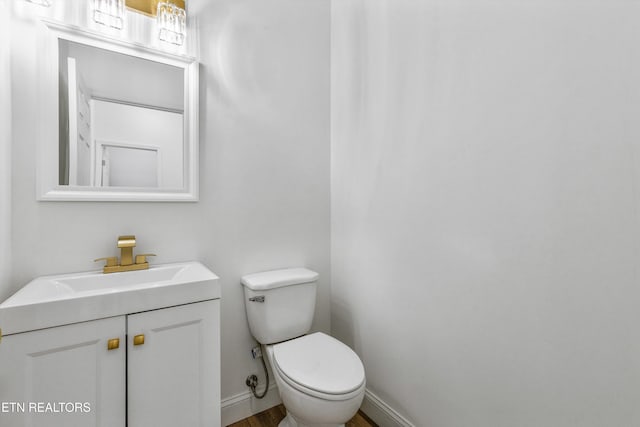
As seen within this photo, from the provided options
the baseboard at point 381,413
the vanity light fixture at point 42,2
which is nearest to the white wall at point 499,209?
the baseboard at point 381,413

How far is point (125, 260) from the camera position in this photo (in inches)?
48.1

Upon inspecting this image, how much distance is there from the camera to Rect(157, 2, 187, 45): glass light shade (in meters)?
1.30

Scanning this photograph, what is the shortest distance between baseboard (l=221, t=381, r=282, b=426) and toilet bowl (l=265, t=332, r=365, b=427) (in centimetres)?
31

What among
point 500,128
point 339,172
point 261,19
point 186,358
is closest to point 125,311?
point 186,358

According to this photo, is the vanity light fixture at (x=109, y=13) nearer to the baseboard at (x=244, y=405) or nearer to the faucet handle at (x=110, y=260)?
the faucet handle at (x=110, y=260)

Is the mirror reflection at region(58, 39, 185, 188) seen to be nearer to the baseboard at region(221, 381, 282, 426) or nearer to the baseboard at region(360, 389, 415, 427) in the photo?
the baseboard at region(221, 381, 282, 426)

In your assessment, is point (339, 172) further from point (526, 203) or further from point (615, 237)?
point (615, 237)

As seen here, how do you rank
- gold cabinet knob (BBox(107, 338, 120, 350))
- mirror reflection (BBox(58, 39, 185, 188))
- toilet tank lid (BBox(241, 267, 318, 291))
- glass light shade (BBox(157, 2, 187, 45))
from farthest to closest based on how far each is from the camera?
toilet tank lid (BBox(241, 267, 318, 291)), glass light shade (BBox(157, 2, 187, 45)), mirror reflection (BBox(58, 39, 185, 188)), gold cabinet knob (BBox(107, 338, 120, 350))

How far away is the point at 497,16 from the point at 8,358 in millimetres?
1918

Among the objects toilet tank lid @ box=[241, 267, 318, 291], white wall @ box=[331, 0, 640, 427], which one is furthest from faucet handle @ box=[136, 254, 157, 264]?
white wall @ box=[331, 0, 640, 427]

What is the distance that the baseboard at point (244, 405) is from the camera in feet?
4.91

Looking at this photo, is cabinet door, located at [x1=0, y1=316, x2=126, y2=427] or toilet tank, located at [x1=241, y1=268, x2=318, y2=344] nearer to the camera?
cabinet door, located at [x1=0, y1=316, x2=126, y2=427]

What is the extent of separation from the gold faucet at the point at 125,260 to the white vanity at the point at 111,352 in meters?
0.03

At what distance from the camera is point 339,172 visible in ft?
5.98
